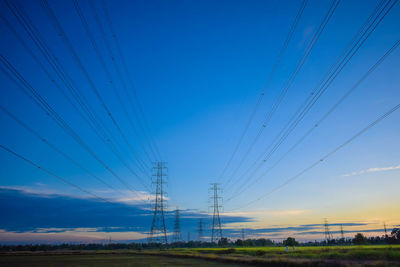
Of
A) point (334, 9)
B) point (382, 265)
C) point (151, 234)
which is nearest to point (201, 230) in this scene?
point (151, 234)

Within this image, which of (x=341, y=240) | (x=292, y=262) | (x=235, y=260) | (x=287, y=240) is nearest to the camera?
(x=292, y=262)

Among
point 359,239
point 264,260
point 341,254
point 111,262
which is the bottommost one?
point 359,239

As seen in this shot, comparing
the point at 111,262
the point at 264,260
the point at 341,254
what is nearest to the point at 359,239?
the point at 341,254

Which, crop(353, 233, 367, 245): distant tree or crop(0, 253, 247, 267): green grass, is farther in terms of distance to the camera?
crop(353, 233, 367, 245): distant tree

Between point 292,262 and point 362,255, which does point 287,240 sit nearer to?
point 362,255

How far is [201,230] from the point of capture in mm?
124312

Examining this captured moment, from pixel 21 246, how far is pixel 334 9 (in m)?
202

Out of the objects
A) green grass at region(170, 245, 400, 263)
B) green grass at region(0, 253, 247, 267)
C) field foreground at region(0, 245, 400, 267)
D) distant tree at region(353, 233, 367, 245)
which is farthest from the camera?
distant tree at region(353, 233, 367, 245)

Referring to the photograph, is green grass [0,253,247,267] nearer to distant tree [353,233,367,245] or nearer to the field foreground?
the field foreground

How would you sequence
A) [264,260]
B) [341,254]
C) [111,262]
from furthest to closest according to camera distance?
1. [341,254]
2. [111,262]
3. [264,260]

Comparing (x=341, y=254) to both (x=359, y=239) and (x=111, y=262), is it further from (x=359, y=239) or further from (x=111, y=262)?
(x=359, y=239)

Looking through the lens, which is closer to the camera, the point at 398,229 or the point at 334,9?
the point at 334,9

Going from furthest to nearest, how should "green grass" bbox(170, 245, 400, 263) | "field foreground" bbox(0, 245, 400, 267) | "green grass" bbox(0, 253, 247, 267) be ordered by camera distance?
"green grass" bbox(170, 245, 400, 263)
"green grass" bbox(0, 253, 247, 267)
"field foreground" bbox(0, 245, 400, 267)

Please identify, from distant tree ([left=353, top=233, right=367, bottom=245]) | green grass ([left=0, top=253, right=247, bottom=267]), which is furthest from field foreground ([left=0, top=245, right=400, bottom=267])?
distant tree ([left=353, top=233, right=367, bottom=245])
